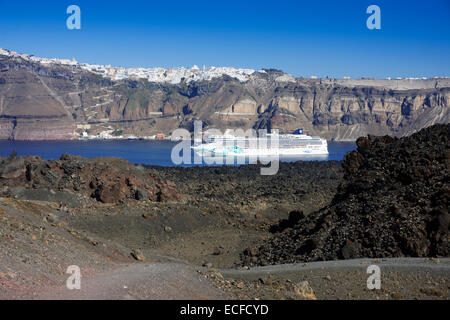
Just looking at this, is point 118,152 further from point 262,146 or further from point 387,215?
point 387,215

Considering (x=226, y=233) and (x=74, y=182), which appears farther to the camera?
(x=74, y=182)

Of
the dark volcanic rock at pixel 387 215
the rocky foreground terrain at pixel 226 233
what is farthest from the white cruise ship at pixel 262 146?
the dark volcanic rock at pixel 387 215

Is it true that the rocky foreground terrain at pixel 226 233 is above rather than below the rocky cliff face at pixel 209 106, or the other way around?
below

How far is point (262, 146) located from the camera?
231ft

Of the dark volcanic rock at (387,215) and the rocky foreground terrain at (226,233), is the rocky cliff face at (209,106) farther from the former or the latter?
the dark volcanic rock at (387,215)

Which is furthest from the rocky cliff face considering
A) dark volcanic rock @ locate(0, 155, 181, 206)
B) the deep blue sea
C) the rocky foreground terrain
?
the rocky foreground terrain

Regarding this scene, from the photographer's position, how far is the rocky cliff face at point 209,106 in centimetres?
14425

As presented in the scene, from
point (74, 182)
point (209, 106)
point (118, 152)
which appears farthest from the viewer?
point (209, 106)

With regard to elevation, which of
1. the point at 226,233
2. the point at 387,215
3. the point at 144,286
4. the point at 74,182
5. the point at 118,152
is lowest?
the point at 226,233

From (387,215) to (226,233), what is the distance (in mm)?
6641

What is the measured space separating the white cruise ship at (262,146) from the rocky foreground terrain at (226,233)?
1691 inches

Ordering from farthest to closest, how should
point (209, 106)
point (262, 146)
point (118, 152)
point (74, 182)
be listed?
1. point (209, 106)
2. point (118, 152)
3. point (262, 146)
4. point (74, 182)

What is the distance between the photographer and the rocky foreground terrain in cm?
780

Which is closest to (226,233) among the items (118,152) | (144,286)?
(144,286)
